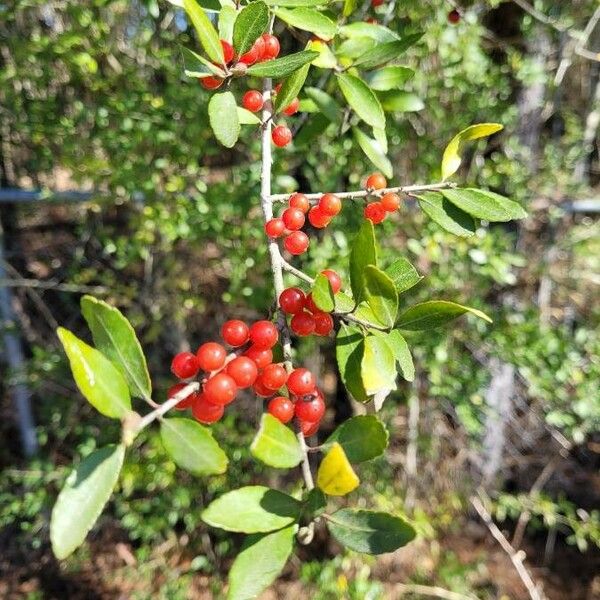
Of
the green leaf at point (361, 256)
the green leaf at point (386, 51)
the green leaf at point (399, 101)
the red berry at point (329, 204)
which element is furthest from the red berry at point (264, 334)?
the green leaf at point (399, 101)

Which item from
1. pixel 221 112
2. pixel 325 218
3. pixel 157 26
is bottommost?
pixel 325 218

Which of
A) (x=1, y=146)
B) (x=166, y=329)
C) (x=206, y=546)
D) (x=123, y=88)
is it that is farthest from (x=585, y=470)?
(x=1, y=146)

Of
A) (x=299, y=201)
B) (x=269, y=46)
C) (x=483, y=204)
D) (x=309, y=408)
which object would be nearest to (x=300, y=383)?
(x=309, y=408)

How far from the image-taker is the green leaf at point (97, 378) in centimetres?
59

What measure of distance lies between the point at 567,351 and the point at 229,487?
1500mm

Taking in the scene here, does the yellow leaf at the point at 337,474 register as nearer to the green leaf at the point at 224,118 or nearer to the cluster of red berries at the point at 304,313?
the cluster of red berries at the point at 304,313

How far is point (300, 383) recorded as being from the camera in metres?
0.70

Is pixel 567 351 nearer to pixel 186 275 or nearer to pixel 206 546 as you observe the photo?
pixel 186 275

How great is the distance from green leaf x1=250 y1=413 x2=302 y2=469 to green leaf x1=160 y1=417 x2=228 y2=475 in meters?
0.05

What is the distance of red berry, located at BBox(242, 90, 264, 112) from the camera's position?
87cm

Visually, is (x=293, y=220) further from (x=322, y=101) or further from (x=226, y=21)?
(x=322, y=101)

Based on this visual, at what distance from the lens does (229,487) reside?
248 centimetres

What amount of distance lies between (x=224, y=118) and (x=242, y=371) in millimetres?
340

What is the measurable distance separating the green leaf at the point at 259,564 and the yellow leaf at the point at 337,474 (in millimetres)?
92
